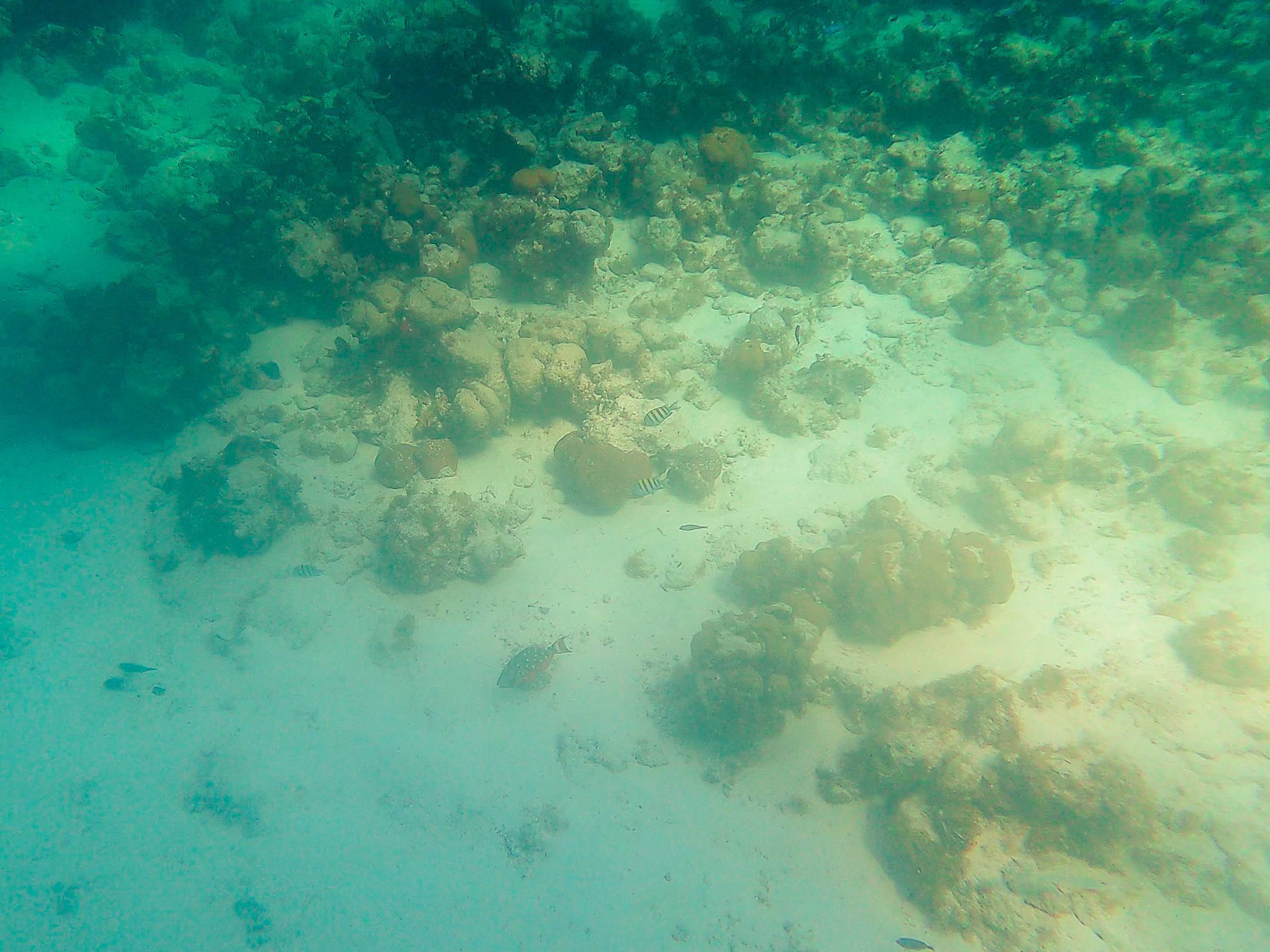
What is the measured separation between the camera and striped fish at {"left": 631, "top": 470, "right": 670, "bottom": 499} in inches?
284

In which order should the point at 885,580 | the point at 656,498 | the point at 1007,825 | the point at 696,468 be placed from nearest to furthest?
the point at 1007,825, the point at 885,580, the point at 696,468, the point at 656,498

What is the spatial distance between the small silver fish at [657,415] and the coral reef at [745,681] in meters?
2.96

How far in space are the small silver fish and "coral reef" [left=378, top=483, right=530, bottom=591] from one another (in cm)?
260

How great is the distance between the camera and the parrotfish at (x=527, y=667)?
637 centimetres

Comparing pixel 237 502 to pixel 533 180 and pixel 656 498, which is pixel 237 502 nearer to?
pixel 656 498

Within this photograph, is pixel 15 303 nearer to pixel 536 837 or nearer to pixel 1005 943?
pixel 536 837

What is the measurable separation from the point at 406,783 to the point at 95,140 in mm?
17825

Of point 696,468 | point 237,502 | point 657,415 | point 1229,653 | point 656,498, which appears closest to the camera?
point 1229,653

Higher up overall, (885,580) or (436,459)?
(885,580)

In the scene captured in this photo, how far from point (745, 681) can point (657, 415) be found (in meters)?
3.73

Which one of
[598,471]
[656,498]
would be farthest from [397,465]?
[656,498]

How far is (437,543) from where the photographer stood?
23.5 feet

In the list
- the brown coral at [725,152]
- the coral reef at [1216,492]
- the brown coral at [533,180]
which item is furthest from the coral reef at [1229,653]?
the brown coral at [533,180]

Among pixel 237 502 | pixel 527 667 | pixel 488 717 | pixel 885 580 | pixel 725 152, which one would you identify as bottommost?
pixel 488 717
